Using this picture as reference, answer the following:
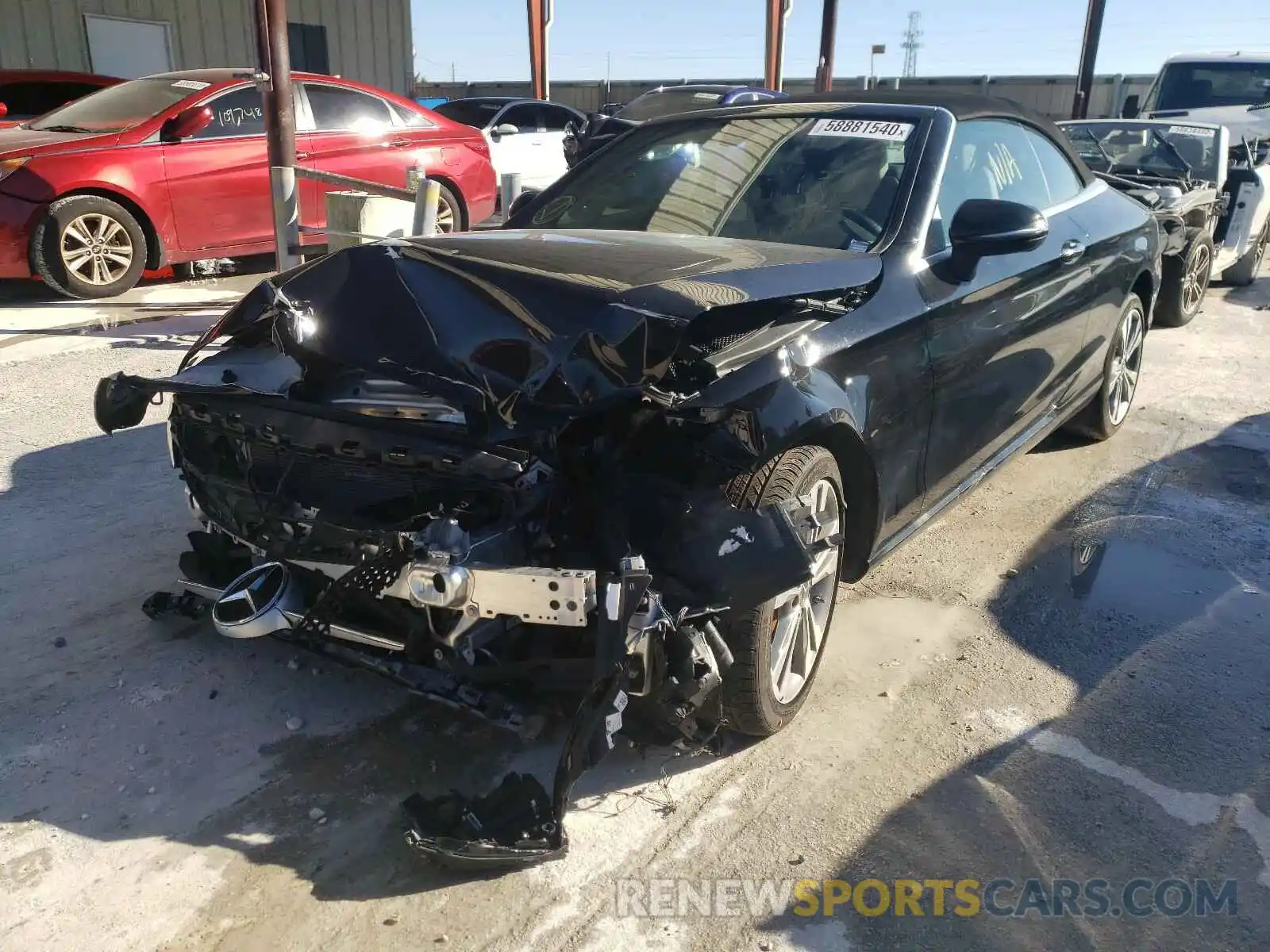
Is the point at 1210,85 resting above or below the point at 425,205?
above

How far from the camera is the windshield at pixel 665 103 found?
1083cm

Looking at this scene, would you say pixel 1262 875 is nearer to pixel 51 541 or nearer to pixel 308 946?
pixel 308 946

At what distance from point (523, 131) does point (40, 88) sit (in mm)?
5507

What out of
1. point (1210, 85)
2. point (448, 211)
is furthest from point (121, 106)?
point (1210, 85)

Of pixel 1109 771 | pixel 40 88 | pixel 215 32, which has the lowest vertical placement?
pixel 1109 771

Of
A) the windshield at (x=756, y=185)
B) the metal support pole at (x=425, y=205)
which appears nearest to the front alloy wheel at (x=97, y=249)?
the metal support pole at (x=425, y=205)

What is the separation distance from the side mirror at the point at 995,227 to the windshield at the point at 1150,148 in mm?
5636

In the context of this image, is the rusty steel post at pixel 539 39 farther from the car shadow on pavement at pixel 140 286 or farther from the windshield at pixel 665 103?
the car shadow on pavement at pixel 140 286

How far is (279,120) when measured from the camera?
7074 mm

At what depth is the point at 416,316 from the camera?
264 centimetres

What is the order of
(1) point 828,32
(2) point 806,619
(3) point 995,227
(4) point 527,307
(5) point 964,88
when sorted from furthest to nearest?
(5) point 964,88 → (1) point 828,32 → (3) point 995,227 → (2) point 806,619 → (4) point 527,307

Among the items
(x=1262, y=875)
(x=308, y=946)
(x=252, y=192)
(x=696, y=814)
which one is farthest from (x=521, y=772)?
(x=252, y=192)

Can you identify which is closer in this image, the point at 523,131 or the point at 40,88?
the point at 40,88

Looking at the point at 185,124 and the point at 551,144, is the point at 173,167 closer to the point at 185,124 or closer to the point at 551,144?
the point at 185,124
